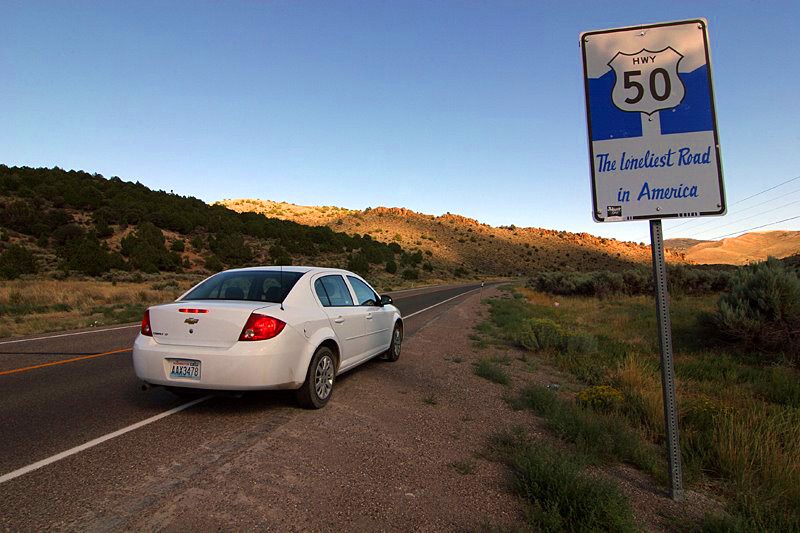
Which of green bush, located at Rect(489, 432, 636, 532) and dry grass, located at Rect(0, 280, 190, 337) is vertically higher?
dry grass, located at Rect(0, 280, 190, 337)

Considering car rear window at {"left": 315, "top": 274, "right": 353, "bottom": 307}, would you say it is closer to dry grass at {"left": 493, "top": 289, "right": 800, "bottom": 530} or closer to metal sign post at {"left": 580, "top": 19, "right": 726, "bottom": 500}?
metal sign post at {"left": 580, "top": 19, "right": 726, "bottom": 500}

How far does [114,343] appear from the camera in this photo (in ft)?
33.6

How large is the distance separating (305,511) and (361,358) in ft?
12.2

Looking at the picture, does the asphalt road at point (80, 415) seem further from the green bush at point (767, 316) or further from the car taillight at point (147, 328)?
the green bush at point (767, 316)

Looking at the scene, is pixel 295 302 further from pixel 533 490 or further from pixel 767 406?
pixel 767 406

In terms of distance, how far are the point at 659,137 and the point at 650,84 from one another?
1.46ft

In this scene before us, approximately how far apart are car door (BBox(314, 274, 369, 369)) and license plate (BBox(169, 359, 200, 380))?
165 cm

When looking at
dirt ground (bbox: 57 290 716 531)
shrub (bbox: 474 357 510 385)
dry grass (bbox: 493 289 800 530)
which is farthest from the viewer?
shrub (bbox: 474 357 510 385)

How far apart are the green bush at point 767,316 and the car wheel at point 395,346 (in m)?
6.66

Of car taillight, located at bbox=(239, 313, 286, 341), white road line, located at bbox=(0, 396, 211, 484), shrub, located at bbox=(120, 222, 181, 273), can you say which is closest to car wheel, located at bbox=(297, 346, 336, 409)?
car taillight, located at bbox=(239, 313, 286, 341)

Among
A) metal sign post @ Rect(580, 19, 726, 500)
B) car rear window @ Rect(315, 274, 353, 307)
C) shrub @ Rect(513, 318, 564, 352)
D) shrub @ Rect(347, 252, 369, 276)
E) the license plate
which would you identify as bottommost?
shrub @ Rect(513, 318, 564, 352)

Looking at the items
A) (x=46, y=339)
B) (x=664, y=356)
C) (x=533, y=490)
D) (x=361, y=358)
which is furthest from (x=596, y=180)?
(x=46, y=339)

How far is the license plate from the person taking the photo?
4.67 metres

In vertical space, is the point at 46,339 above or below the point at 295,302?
below
